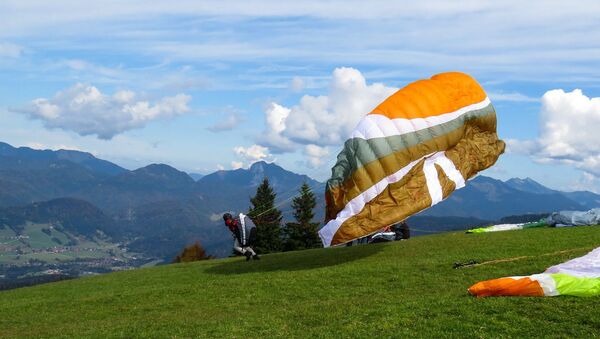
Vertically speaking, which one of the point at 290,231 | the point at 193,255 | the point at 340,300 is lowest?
the point at 193,255

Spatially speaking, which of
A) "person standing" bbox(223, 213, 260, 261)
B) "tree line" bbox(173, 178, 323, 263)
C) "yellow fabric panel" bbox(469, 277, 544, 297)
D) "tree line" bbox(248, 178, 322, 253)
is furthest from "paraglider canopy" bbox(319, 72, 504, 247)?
"tree line" bbox(248, 178, 322, 253)

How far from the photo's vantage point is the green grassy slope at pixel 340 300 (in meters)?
14.4

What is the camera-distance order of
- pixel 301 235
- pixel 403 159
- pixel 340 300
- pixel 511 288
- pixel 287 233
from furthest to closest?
pixel 287 233
pixel 301 235
pixel 403 159
pixel 340 300
pixel 511 288

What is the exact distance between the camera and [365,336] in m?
14.1

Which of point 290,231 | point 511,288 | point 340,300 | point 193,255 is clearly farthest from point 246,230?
point 193,255

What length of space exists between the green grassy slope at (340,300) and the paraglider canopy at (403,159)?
2516mm

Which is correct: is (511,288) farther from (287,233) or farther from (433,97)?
(287,233)

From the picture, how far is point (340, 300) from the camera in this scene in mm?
19375

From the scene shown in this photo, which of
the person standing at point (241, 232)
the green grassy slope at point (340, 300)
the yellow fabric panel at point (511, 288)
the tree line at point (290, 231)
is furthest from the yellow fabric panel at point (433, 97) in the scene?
the tree line at point (290, 231)

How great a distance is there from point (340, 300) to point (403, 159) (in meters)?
8.57

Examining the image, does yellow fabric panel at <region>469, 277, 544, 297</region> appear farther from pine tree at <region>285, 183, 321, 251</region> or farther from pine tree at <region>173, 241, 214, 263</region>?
pine tree at <region>173, 241, 214, 263</region>

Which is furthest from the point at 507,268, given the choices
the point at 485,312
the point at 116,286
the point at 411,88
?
the point at 116,286

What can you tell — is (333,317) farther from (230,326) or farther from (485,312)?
(485,312)

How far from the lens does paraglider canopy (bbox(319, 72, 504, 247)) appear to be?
2459cm
